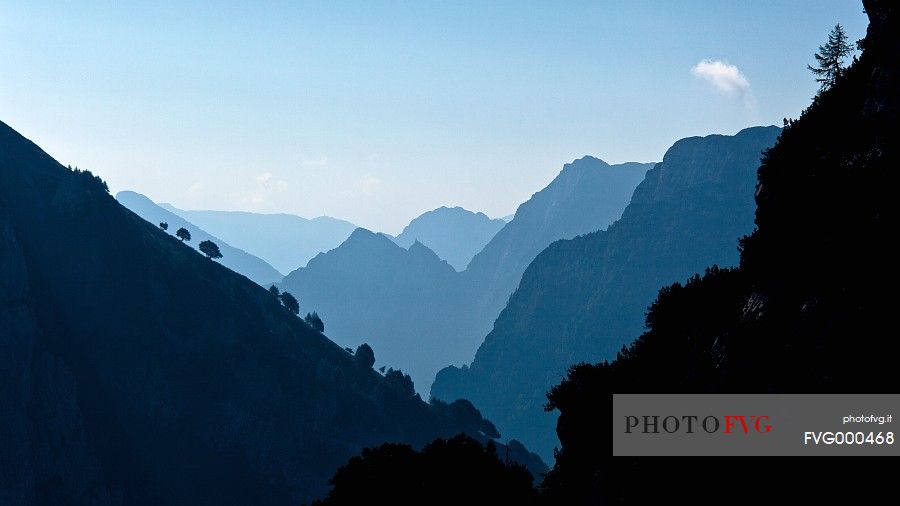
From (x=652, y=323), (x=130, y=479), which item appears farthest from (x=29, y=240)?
(x=652, y=323)

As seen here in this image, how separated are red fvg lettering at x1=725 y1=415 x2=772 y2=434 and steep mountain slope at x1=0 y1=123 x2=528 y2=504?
11147cm

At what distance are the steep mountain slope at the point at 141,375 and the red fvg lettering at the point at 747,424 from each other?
11147cm

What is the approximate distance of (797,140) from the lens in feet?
137

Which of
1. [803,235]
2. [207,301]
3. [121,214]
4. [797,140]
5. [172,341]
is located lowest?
[803,235]

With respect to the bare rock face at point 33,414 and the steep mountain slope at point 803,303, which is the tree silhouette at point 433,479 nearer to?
the steep mountain slope at point 803,303

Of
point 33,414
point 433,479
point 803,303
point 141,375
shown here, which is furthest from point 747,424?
point 141,375

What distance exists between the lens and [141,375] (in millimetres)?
143125

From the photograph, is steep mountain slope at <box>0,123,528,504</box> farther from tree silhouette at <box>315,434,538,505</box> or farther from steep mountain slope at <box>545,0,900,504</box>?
steep mountain slope at <box>545,0,900,504</box>

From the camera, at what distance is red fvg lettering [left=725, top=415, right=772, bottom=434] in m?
29.2

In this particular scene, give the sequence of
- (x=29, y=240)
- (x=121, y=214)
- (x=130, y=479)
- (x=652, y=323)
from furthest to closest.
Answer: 1. (x=121, y=214)
2. (x=29, y=240)
3. (x=130, y=479)
4. (x=652, y=323)

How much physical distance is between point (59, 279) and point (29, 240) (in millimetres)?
9330

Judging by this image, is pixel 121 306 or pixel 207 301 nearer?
pixel 121 306

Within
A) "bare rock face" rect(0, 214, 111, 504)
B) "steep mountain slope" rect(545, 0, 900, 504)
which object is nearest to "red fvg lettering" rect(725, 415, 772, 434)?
"steep mountain slope" rect(545, 0, 900, 504)

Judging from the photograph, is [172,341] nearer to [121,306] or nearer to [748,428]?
[121,306]
